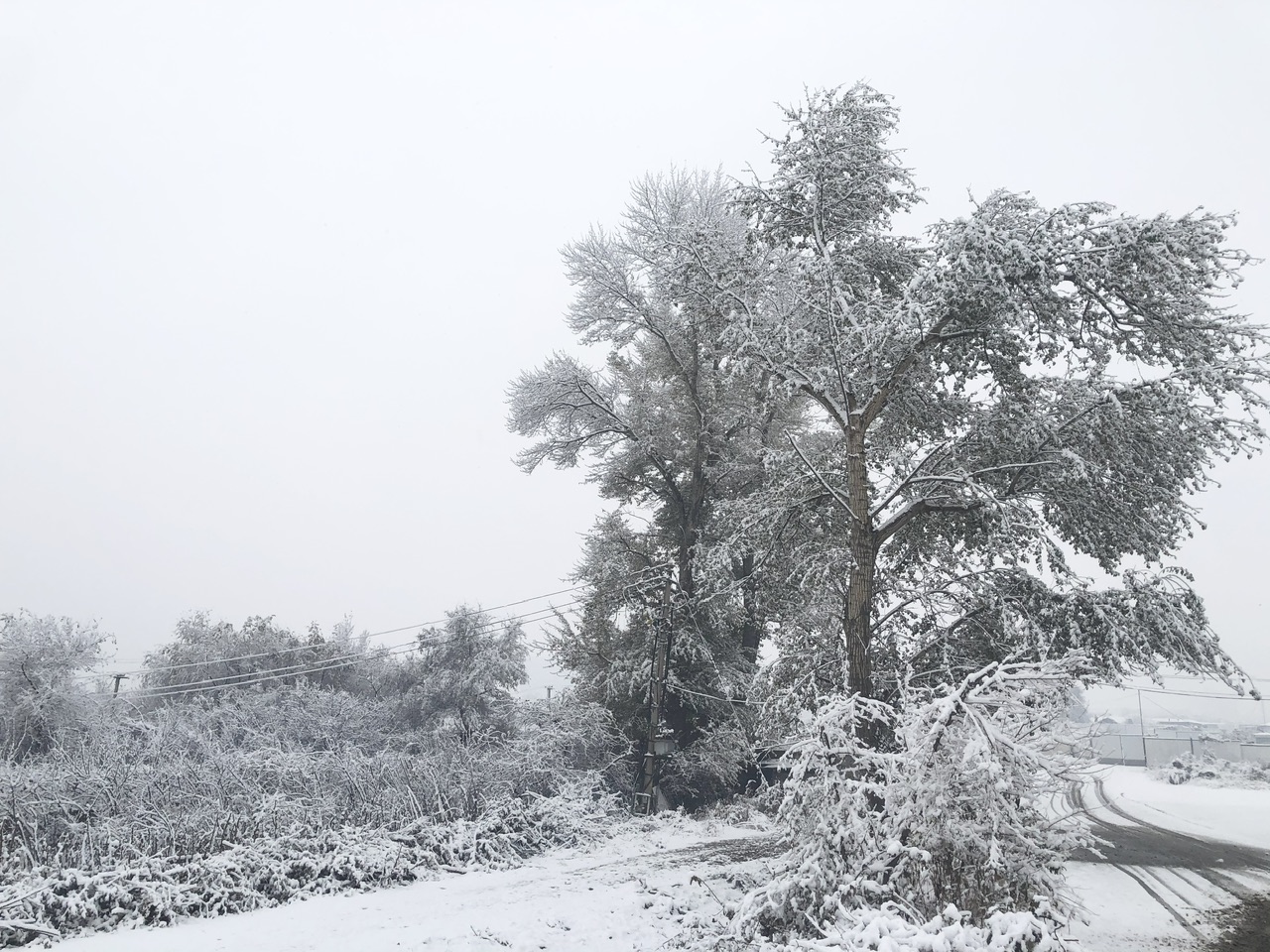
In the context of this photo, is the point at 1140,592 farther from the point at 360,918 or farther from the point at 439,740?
the point at 439,740

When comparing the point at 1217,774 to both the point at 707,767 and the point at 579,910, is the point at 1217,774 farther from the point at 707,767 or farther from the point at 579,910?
the point at 579,910

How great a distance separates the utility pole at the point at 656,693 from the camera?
15852 mm

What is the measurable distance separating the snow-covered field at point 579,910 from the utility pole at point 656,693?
4108mm

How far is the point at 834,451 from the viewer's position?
12.8 m

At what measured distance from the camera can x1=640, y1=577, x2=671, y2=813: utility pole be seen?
52.0 ft

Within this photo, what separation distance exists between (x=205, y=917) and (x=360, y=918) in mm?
1516

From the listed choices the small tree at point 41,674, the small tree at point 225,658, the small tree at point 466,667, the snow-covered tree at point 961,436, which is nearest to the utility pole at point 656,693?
the snow-covered tree at point 961,436

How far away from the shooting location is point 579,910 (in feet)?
25.0

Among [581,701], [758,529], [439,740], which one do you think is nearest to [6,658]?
[439,740]

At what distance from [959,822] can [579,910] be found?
162 inches

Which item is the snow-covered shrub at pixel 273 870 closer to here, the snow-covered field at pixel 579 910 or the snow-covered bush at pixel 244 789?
the snow-covered field at pixel 579 910

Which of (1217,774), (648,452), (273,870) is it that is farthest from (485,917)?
(1217,774)

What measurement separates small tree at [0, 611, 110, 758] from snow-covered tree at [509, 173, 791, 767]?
16.8 metres

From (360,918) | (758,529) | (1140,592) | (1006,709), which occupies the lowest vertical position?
(360,918)
